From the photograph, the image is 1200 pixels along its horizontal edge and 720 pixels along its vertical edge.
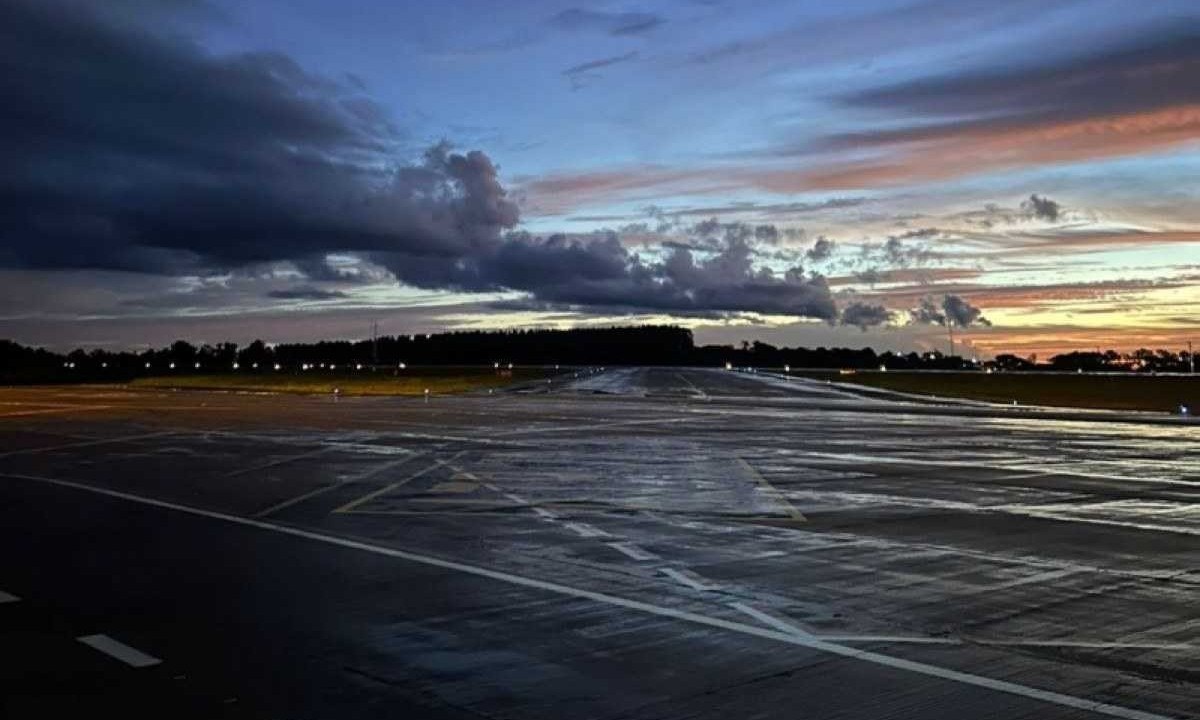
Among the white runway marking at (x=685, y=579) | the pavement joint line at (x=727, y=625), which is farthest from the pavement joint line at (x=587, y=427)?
the white runway marking at (x=685, y=579)

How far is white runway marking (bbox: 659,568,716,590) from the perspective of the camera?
1059 centimetres

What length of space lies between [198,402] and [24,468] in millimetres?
32849

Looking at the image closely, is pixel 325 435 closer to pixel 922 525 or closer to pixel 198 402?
pixel 922 525

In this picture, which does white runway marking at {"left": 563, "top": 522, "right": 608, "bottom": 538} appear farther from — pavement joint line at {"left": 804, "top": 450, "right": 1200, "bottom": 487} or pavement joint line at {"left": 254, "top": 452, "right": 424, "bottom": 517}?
pavement joint line at {"left": 804, "top": 450, "right": 1200, "bottom": 487}

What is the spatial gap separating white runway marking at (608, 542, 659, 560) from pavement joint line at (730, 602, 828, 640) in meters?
2.48

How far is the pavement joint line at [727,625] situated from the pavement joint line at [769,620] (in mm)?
103

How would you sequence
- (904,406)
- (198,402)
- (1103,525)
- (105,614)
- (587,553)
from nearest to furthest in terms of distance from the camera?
(105,614)
(587,553)
(1103,525)
(904,406)
(198,402)

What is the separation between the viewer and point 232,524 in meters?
14.9

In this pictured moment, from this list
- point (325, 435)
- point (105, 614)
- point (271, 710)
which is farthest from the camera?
point (325, 435)

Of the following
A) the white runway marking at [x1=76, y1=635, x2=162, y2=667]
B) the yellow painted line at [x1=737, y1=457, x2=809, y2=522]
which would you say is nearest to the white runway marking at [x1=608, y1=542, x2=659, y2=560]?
the yellow painted line at [x1=737, y1=457, x2=809, y2=522]

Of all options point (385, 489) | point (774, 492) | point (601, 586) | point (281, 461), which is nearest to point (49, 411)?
point (281, 461)

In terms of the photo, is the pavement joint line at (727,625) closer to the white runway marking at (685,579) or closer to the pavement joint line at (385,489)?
the white runway marking at (685,579)

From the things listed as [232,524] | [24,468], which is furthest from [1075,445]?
[24,468]

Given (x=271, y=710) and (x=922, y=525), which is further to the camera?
(x=922, y=525)
